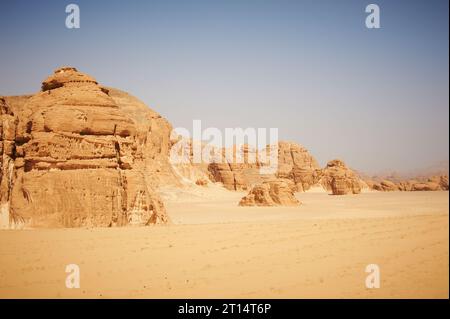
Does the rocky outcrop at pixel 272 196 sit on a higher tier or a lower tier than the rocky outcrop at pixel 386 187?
higher

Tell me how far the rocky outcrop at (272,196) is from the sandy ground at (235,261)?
760 inches

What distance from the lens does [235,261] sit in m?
6.67

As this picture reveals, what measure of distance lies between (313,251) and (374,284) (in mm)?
1880

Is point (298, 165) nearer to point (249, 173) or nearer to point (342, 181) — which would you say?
point (249, 173)

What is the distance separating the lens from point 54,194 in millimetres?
11648

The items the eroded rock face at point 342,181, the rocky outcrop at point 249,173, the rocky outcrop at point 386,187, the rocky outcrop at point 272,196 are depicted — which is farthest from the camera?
the rocky outcrop at point 249,173

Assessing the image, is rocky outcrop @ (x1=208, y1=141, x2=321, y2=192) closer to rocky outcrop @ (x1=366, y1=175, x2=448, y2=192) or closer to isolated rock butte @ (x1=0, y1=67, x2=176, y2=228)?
rocky outcrop @ (x1=366, y1=175, x2=448, y2=192)

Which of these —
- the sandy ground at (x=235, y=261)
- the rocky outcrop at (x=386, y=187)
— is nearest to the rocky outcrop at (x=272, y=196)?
the sandy ground at (x=235, y=261)

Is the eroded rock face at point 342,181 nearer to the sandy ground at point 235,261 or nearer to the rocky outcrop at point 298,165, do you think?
the rocky outcrop at point 298,165

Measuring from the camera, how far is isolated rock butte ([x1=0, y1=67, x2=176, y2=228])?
11.7m

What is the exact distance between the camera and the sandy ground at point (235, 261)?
5344 mm
